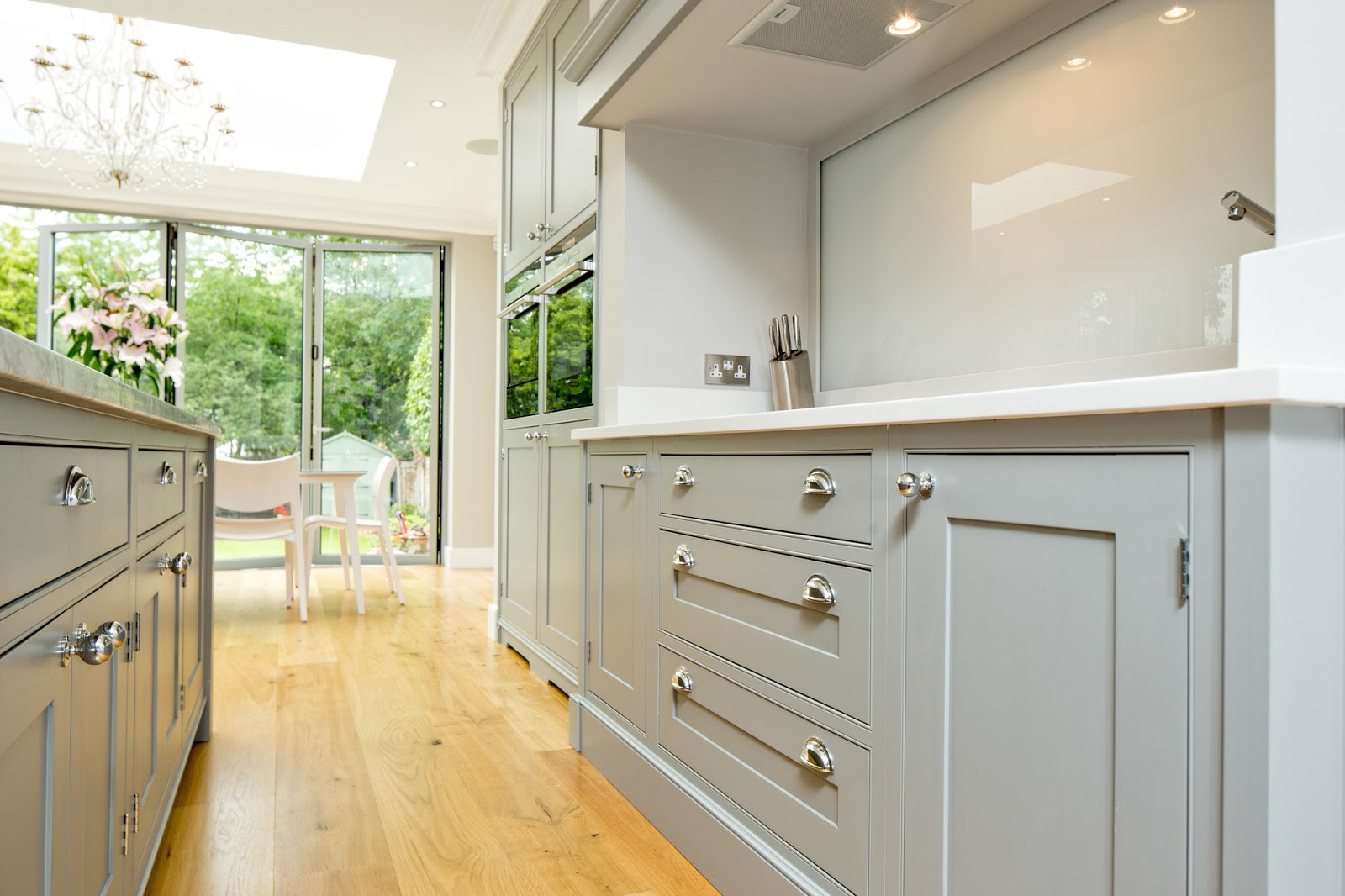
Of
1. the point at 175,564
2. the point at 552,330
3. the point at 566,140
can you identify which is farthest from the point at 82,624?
the point at 566,140

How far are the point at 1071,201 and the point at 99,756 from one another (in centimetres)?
182

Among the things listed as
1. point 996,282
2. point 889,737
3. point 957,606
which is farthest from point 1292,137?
point 996,282

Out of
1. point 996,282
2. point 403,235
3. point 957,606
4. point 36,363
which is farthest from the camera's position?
point 403,235

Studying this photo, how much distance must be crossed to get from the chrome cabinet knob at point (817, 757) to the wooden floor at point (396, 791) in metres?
0.43

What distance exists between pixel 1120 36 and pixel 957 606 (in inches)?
47.4

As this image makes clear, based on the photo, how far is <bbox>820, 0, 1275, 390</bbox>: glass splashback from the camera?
142cm

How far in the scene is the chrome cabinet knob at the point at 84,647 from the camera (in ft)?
2.80

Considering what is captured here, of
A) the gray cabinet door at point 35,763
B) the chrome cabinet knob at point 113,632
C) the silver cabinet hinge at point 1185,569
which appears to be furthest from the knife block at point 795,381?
the gray cabinet door at point 35,763

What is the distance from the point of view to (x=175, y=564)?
1.68m

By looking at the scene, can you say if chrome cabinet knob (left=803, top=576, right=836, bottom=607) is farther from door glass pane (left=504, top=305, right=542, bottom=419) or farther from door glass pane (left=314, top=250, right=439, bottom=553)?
door glass pane (left=314, top=250, right=439, bottom=553)

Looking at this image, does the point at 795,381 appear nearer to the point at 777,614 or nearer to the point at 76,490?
the point at 777,614

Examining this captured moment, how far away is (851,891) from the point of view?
1.23 meters

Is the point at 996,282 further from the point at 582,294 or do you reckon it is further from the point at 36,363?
the point at 36,363

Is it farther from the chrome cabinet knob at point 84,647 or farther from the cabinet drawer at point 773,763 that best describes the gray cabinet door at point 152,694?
the cabinet drawer at point 773,763
